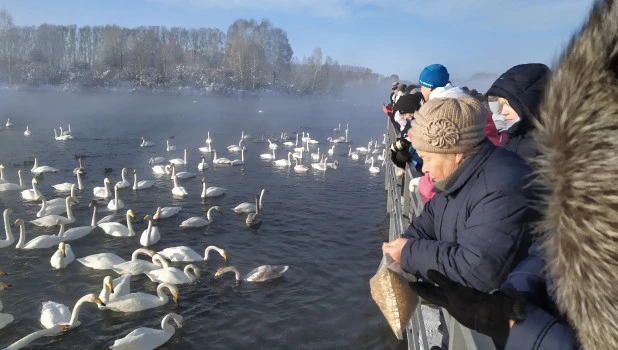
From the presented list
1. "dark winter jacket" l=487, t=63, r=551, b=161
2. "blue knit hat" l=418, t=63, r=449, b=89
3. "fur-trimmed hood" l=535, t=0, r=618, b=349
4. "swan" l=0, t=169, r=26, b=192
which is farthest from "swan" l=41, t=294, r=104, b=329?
"swan" l=0, t=169, r=26, b=192

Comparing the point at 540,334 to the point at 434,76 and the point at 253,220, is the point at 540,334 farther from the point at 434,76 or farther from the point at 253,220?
the point at 253,220

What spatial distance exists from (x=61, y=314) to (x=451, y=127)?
802cm

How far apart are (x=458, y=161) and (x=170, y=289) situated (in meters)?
7.53

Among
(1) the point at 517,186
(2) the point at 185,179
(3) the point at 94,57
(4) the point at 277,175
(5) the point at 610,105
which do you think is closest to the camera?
(5) the point at 610,105

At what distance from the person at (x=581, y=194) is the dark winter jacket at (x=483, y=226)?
0.61 m

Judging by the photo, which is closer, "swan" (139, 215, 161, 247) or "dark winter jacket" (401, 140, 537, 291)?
"dark winter jacket" (401, 140, 537, 291)

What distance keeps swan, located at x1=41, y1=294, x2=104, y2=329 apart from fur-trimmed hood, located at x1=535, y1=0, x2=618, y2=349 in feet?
27.0

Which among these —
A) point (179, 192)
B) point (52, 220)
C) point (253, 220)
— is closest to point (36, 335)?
point (52, 220)

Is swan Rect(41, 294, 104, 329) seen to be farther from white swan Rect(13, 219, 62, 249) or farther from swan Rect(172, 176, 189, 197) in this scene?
swan Rect(172, 176, 189, 197)

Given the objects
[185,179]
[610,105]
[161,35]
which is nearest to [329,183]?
[185,179]

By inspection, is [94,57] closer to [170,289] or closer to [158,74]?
[158,74]

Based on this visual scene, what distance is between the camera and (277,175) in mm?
20844

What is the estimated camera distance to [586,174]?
1.13m

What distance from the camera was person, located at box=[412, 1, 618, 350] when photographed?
1078mm
